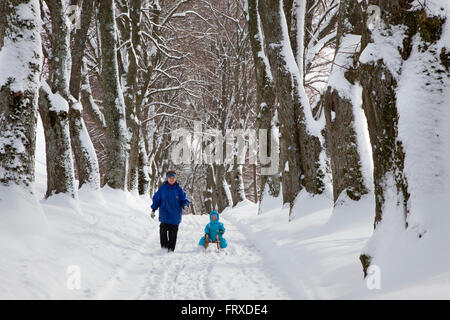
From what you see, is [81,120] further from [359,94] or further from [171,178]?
[359,94]

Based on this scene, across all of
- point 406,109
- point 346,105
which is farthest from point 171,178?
point 406,109

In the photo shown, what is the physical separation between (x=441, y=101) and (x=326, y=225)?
3.73 meters

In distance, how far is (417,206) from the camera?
3.80 m

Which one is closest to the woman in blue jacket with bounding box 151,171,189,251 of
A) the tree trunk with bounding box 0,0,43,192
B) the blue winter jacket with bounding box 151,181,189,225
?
the blue winter jacket with bounding box 151,181,189,225

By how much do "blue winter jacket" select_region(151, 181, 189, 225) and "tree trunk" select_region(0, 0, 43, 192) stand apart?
8.47ft

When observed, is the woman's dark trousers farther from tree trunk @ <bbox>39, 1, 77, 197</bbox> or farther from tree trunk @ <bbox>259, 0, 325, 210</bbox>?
tree trunk @ <bbox>259, 0, 325, 210</bbox>

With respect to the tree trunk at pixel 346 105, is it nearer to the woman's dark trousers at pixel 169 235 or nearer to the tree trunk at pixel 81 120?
the woman's dark trousers at pixel 169 235

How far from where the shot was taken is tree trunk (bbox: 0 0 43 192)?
220 inches

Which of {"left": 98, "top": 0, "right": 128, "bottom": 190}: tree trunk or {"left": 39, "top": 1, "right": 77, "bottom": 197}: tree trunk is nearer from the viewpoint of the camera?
{"left": 39, "top": 1, "right": 77, "bottom": 197}: tree trunk
